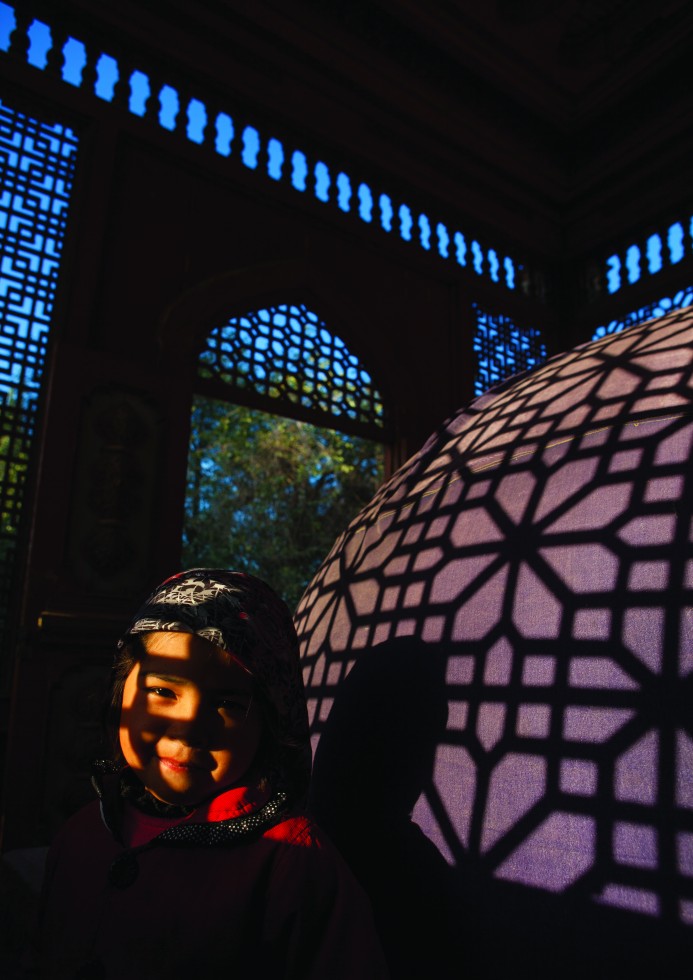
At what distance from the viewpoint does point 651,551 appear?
0.54 meters

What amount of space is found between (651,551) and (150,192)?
278 cm

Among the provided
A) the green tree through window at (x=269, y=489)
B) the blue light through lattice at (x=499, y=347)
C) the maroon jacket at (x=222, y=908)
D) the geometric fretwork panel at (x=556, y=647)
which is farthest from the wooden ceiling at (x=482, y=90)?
the green tree through window at (x=269, y=489)

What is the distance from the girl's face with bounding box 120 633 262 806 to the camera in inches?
23.5

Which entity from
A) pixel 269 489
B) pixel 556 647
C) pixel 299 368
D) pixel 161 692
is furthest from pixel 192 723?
pixel 269 489

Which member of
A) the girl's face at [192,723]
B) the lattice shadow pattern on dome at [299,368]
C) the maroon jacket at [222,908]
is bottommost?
the maroon jacket at [222,908]

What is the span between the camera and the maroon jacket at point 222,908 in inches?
20.7

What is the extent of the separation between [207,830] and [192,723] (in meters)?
0.08

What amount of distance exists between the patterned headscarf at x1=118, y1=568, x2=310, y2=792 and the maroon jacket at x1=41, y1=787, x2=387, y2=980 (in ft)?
0.17

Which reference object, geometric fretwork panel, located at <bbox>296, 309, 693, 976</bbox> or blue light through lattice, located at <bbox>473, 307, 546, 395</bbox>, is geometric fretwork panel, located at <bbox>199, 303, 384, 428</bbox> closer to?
blue light through lattice, located at <bbox>473, 307, 546, 395</bbox>

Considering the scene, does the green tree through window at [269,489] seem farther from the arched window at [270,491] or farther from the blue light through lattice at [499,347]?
the blue light through lattice at [499,347]

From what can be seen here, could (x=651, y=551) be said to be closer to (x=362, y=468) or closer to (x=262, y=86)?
(x=262, y=86)

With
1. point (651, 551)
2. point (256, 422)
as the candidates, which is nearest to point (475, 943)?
point (651, 551)

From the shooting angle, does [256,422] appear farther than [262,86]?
Yes

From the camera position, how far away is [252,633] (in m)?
0.61
